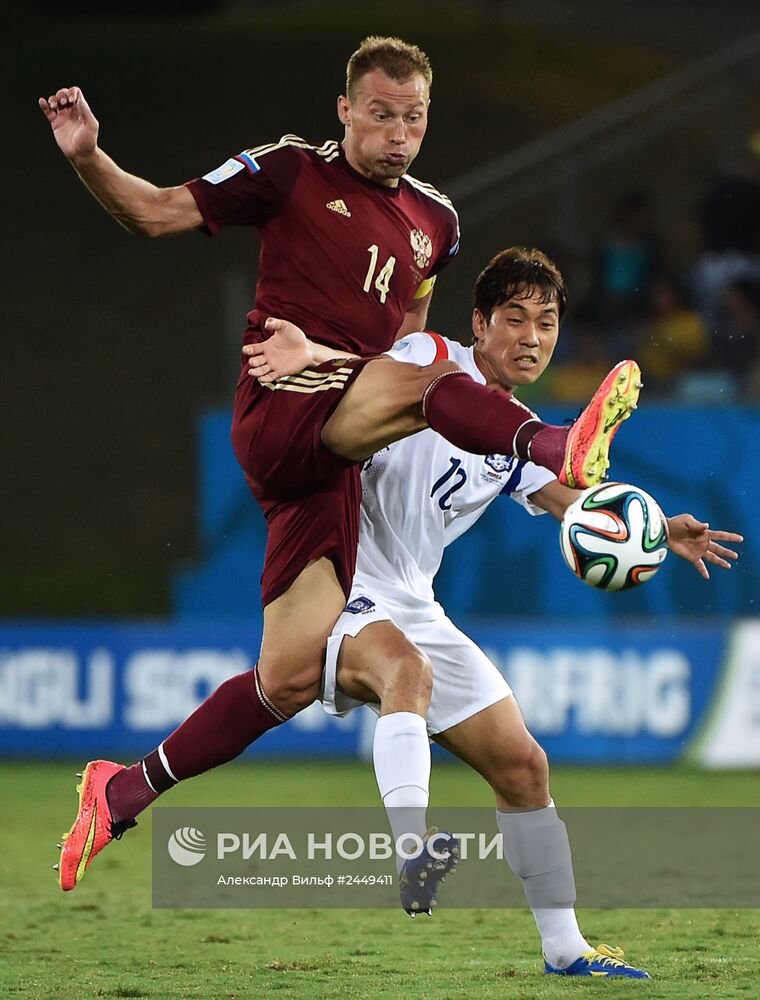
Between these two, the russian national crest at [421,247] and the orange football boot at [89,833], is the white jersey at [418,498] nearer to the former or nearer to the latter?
the russian national crest at [421,247]

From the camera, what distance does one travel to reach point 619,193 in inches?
602

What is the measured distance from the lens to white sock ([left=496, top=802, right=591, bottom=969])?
5.14m

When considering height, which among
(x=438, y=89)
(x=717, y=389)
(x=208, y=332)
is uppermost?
(x=438, y=89)

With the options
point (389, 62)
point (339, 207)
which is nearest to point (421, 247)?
point (339, 207)

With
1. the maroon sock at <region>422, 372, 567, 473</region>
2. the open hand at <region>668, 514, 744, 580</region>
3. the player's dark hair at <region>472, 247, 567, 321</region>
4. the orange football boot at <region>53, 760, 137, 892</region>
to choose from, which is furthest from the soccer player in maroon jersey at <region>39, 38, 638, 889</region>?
the open hand at <region>668, 514, 744, 580</region>

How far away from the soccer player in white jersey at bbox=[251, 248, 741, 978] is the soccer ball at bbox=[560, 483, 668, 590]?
603mm

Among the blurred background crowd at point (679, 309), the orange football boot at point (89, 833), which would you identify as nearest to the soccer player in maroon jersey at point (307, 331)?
the orange football boot at point (89, 833)

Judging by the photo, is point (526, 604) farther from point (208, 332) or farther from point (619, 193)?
point (208, 332)

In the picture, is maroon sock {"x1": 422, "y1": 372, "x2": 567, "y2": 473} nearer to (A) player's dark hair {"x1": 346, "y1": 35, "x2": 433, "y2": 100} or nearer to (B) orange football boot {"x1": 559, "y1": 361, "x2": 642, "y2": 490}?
(B) orange football boot {"x1": 559, "y1": 361, "x2": 642, "y2": 490}

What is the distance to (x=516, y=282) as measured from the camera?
5.33 meters

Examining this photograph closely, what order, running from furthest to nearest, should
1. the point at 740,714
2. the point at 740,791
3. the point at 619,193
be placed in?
the point at 619,193
the point at 740,714
the point at 740,791

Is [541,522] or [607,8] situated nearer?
[541,522]

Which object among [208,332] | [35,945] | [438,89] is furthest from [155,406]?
[35,945]

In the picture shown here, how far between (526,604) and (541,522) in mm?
555
